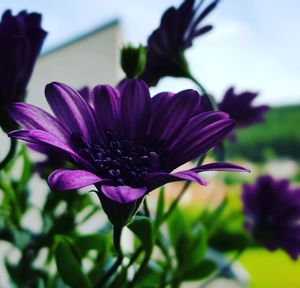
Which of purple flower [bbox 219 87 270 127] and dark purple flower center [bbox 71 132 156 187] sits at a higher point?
dark purple flower center [bbox 71 132 156 187]

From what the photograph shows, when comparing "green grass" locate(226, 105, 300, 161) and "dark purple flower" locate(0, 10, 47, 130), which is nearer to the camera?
"dark purple flower" locate(0, 10, 47, 130)

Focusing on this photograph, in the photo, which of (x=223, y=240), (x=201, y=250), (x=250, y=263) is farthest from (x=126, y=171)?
(x=250, y=263)

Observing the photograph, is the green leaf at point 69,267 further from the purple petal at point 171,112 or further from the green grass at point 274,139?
the green grass at point 274,139

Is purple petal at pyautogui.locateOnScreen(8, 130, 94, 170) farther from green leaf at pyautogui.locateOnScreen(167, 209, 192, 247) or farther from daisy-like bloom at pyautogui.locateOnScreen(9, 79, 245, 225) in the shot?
green leaf at pyautogui.locateOnScreen(167, 209, 192, 247)

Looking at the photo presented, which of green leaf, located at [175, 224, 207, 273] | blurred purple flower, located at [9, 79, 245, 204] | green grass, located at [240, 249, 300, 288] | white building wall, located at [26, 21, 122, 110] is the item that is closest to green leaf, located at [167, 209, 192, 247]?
green leaf, located at [175, 224, 207, 273]

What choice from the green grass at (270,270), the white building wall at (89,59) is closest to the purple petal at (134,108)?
the white building wall at (89,59)

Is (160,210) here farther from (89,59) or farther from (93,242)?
(89,59)

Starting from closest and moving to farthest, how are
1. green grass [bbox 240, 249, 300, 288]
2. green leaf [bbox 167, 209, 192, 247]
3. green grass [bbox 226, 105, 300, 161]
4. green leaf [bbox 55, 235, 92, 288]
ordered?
green leaf [bbox 55, 235, 92, 288] < green leaf [bbox 167, 209, 192, 247] < green grass [bbox 240, 249, 300, 288] < green grass [bbox 226, 105, 300, 161]
